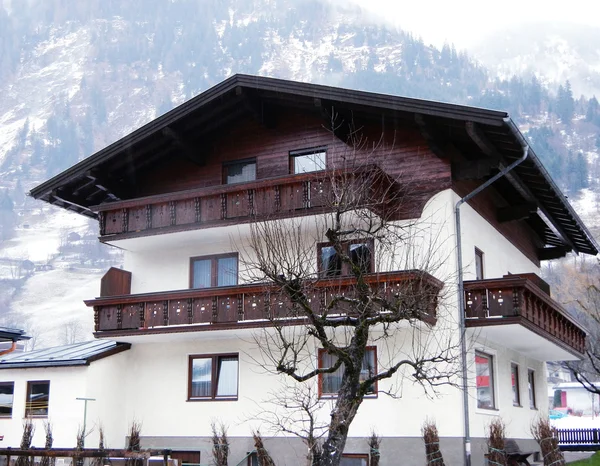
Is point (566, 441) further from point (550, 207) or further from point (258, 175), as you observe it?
point (258, 175)

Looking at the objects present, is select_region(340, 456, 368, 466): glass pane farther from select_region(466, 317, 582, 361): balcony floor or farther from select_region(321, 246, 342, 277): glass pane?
select_region(321, 246, 342, 277): glass pane

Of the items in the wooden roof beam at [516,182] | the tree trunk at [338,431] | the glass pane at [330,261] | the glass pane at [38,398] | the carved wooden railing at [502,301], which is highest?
the wooden roof beam at [516,182]

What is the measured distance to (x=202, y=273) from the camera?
23.3 meters

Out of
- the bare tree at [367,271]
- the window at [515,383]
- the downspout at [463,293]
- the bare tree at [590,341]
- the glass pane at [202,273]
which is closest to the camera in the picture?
the bare tree at [367,271]

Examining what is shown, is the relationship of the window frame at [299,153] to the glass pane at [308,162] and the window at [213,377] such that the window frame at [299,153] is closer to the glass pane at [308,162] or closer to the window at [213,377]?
the glass pane at [308,162]

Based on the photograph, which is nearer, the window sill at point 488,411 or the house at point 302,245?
the house at point 302,245

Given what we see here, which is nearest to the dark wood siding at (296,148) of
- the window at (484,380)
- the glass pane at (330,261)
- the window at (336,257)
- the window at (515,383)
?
the window at (336,257)

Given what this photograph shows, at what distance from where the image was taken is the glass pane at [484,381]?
21.3 meters

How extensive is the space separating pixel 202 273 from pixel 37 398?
18.4ft

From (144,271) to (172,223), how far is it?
8.46 feet

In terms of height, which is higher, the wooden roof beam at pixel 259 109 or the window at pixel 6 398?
the wooden roof beam at pixel 259 109

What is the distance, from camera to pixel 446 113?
63.5ft

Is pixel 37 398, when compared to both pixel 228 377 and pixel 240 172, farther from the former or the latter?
pixel 240 172

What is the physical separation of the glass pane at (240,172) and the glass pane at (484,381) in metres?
7.74
